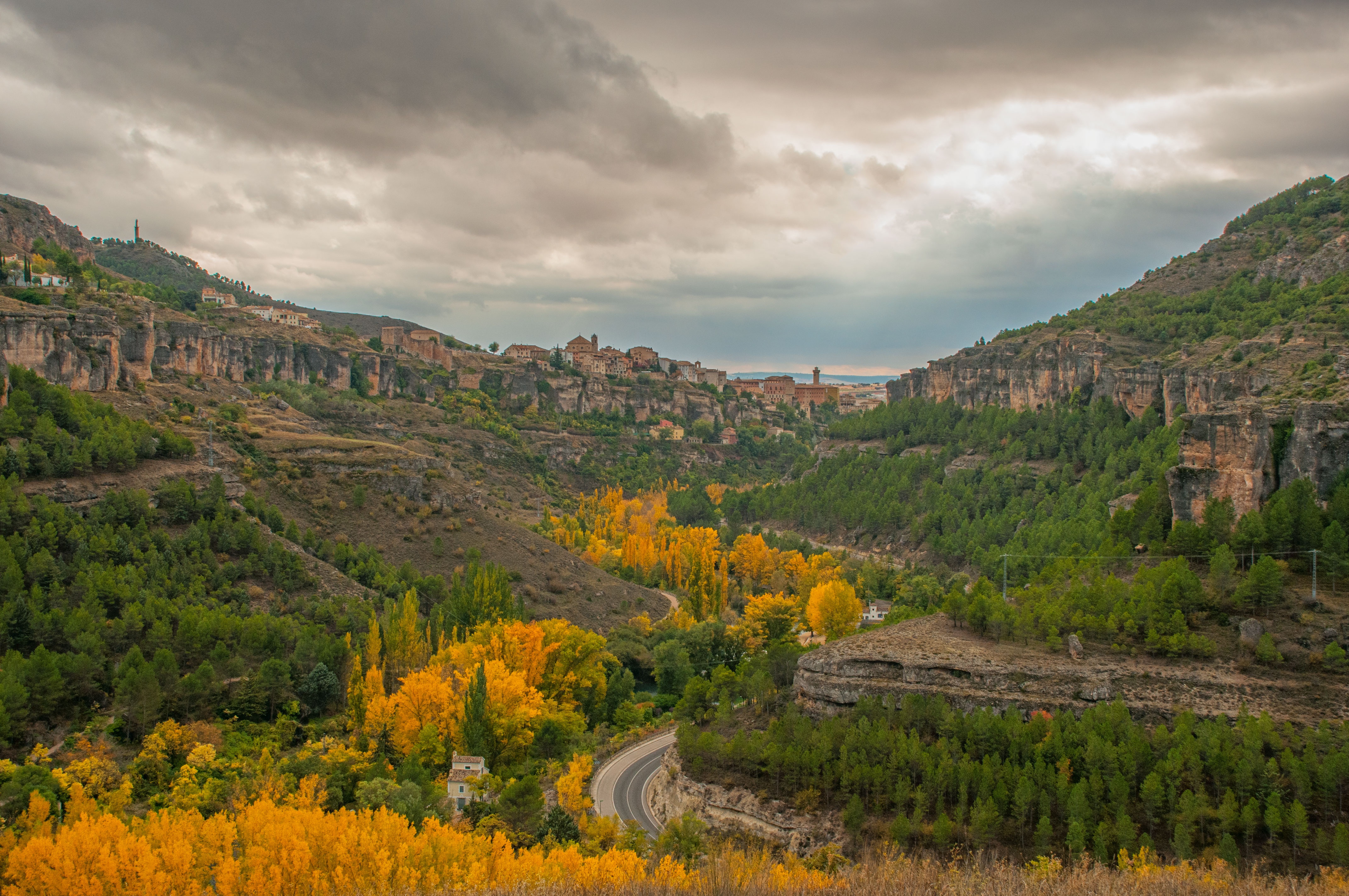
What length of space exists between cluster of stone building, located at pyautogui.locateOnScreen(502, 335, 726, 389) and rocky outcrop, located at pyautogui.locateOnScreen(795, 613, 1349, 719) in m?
124

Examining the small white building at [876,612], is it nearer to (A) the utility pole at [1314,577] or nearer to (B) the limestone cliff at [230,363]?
(A) the utility pole at [1314,577]

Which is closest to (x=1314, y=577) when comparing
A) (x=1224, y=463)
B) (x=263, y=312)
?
(x=1224, y=463)

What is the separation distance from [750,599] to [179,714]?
41.0 metres

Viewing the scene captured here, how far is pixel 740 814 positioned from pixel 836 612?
29335 mm

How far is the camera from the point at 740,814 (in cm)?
3105

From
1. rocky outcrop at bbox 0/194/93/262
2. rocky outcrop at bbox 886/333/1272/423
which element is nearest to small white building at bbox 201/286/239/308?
rocky outcrop at bbox 0/194/93/262

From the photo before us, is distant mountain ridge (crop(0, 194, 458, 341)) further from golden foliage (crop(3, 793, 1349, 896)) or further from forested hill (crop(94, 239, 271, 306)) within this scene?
golden foliage (crop(3, 793, 1349, 896))

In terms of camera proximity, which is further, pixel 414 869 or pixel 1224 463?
pixel 1224 463

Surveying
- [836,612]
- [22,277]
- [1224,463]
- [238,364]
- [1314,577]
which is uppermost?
[22,277]

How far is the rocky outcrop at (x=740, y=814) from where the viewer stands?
2908cm

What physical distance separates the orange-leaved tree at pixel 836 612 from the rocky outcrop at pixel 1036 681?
56.8ft

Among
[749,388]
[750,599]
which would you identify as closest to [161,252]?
[749,388]

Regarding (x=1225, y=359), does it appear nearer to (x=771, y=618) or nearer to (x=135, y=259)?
(x=771, y=618)

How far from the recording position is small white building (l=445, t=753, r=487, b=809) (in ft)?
116
